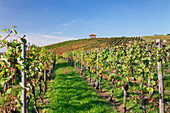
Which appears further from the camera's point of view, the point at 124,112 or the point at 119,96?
the point at 119,96

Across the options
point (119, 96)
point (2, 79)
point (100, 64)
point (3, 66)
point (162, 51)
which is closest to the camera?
point (2, 79)

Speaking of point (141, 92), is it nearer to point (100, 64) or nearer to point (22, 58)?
point (100, 64)

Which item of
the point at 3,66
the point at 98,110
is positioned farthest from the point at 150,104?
the point at 3,66

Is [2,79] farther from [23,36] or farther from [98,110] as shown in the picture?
[98,110]

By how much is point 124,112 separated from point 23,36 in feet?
17.6

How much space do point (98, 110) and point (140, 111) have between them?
6.41 ft

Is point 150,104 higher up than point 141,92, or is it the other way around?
point 141,92

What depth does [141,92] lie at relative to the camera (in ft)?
17.8

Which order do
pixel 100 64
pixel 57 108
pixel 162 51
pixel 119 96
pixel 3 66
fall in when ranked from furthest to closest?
pixel 100 64
pixel 119 96
pixel 57 108
pixel 162 51
pixel 3 66

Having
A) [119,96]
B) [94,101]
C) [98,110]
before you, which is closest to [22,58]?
[98,110]

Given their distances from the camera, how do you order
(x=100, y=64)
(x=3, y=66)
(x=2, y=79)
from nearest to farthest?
(x=2, y=79) < (x=3, y=66) < (x=100, y=64)

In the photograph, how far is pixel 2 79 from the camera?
294 centimetres

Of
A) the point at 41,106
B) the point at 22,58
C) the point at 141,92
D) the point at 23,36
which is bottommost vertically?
the point at 41,106

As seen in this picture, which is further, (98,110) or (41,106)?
(41,106)
